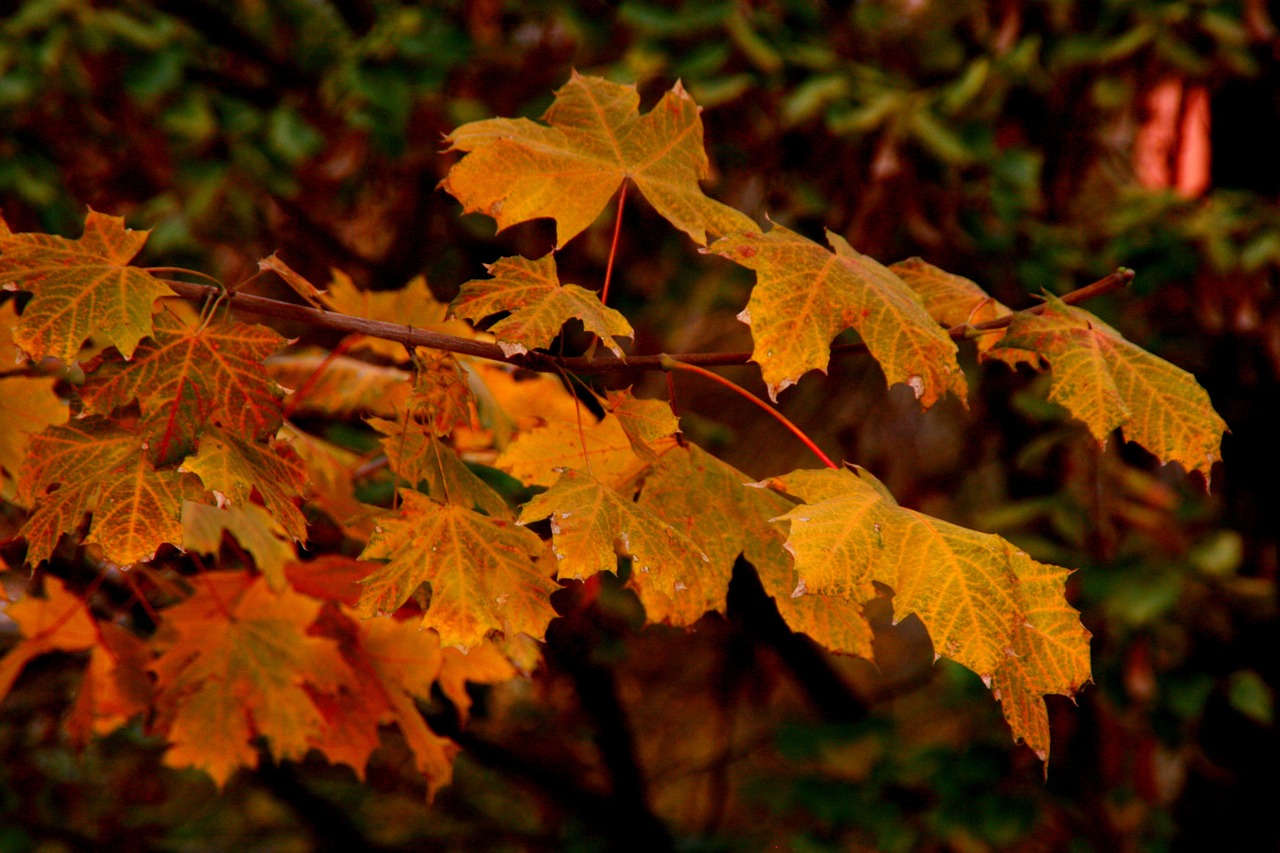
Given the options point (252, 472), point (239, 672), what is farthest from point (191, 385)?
point (239, 672)

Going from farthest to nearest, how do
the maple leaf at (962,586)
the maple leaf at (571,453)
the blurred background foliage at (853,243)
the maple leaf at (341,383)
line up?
the blurred background foliage at (853,243), the maple leaf at (341,383), the maple leaf at (571,453), the maple leaf at (962,586)

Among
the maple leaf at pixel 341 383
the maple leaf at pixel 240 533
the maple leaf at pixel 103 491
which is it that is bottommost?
the maple leaf at pixel 341 383

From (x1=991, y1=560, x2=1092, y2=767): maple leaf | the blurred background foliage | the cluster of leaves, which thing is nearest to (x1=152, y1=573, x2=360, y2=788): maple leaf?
the cluster of leaves

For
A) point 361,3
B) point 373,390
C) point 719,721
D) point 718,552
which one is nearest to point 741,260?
point 718,552

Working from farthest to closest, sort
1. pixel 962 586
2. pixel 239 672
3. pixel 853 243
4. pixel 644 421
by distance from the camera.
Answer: pixel 853 243 < pixel 239 672 < pixel 644 421 < pixel 962 586

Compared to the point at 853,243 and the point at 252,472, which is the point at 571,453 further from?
the point at 853,243

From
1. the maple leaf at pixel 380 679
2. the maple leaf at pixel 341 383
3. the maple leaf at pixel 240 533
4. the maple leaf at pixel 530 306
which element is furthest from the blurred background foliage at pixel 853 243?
the maple leaf at pixel 530 306

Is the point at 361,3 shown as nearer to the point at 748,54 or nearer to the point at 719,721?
the point at 748,54

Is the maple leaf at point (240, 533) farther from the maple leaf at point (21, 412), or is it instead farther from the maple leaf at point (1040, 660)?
the maple leaf at point (1040, 660)
